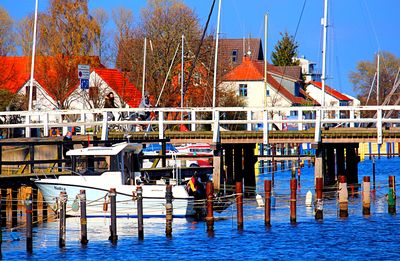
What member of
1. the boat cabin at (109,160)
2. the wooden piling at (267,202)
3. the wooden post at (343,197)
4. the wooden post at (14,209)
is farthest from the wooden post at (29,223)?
the wooden post at (343,197)

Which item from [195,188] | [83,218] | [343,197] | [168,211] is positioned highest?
[195,188]

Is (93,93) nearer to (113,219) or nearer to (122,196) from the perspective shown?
(122,196)

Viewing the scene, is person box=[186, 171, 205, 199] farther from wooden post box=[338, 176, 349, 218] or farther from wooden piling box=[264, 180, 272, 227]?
wooden post box=[338, 176, 349, 218]

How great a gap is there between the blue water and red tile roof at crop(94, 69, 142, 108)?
58556 millimetres

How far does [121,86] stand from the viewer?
4151 inches

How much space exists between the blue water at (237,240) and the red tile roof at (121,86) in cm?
5856

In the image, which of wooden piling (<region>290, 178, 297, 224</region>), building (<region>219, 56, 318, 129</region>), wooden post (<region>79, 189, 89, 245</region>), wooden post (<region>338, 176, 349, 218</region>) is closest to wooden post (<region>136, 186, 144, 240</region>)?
wooden post (<region>79, 189, 89, 245</region>)

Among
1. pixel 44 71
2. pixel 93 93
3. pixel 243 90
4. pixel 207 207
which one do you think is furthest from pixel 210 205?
pixel 243 90

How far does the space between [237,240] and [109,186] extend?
5677 mm

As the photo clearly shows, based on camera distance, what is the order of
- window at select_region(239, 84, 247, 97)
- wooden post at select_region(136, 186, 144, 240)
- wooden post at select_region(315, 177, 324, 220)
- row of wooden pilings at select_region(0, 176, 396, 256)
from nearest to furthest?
row of wooden pilings at select_region(0, 176, 396, 256) → wooden post at select_region(136, 186, 144, 240) → wooden post at select_region(315, 177, 324, 220) → window at select_region(239, 84, 247, 97)

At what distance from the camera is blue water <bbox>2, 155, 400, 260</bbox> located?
33875 mm

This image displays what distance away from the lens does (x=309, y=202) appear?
4584cm

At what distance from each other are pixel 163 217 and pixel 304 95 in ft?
342

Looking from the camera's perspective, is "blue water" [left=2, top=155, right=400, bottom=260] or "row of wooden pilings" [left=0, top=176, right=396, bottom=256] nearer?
"row of wooden pilings" [left=0, top=176, right=396, bottom=256]
